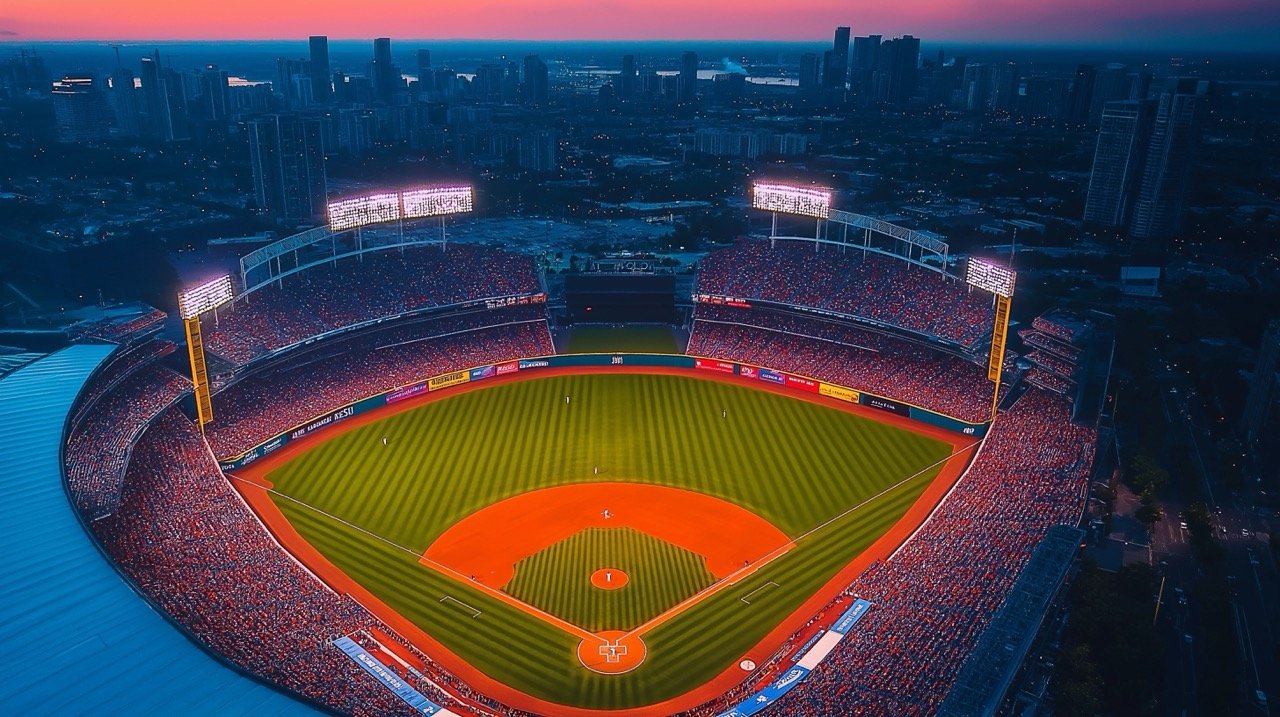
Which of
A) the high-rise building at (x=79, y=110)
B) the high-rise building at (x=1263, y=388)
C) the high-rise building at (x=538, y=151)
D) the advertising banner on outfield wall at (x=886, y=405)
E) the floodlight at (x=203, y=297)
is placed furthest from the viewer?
the high-rise building at (x=79, y=110)

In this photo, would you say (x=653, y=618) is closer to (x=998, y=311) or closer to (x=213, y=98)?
(x=998, y=311)

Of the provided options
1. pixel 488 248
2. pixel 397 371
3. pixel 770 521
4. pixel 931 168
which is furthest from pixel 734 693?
pixel 931 168

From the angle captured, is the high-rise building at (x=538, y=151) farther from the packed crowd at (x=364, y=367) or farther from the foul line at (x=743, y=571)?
the foul line at (x=743, y=571)

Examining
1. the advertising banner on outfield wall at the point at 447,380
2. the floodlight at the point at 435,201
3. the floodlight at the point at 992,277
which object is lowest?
the advertising banner on outfield wall at the point at 447,380

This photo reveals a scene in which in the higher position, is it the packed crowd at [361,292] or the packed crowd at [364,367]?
the packed crowd at [361,292]

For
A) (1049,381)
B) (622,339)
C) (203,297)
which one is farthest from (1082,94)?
(203,297)

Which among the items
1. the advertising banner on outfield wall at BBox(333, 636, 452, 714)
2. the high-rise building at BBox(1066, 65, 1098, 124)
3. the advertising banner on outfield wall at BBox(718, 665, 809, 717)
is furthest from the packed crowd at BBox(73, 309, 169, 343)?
the high-rise building at BBox(1066, 65, 1098, 124)

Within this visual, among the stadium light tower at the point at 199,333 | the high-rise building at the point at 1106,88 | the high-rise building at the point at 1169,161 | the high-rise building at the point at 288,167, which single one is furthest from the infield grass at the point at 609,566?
the high-rise building at the point at 1106,88
